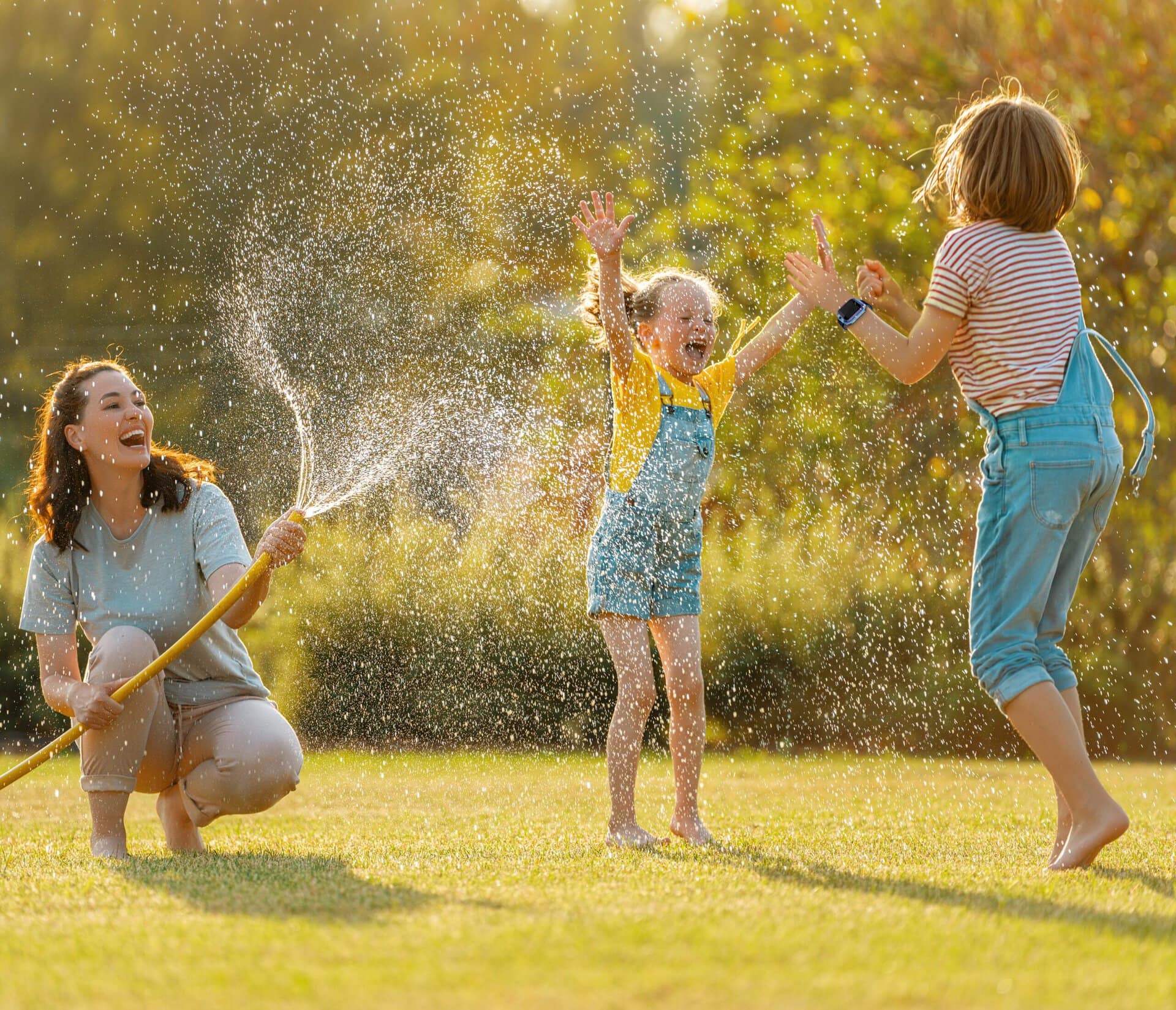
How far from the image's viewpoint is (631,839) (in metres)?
3.46

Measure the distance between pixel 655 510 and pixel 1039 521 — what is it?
1.09 metres

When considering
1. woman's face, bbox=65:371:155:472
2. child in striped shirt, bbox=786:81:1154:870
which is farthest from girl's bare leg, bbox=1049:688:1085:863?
woman's face, bbox=65:371:155:472

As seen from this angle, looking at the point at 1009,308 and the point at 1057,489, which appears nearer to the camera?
the point at 1057,489

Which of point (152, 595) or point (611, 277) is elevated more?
point (611, 277)

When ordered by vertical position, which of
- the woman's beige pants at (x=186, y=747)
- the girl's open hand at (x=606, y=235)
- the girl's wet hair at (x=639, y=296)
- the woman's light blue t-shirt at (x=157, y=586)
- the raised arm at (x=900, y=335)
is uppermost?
the girl's open hand at (x=606, y=235)

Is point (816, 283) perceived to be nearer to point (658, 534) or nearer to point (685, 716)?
point (658, 534)

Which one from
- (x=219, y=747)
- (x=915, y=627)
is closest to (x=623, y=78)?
(x=915, y=627)

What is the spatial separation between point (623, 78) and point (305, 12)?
309 centimetres

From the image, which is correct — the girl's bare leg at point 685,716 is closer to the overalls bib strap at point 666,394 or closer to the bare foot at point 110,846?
the overalls bib strap at point 666,394

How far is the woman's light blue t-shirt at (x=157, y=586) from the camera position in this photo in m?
3.54

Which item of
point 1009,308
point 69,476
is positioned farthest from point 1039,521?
point 69,476

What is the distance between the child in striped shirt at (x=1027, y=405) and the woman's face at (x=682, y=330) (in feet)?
2.33

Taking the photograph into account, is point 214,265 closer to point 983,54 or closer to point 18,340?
point 18,340

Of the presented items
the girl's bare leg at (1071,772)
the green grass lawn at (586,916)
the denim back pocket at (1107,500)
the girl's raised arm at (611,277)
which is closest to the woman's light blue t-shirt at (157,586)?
the green grass lawn at (586,916)
